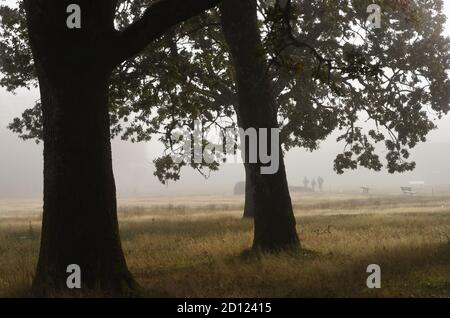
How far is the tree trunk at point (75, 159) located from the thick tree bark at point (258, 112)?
426 centimetres

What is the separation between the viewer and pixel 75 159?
747 cm

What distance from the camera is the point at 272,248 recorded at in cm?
1102

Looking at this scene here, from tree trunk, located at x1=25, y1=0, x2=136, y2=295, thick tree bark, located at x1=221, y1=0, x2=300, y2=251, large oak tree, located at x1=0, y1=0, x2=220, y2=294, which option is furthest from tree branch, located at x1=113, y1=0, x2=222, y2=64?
thick tree bark, located at x1=221, y1=0, x2=300, y2=251

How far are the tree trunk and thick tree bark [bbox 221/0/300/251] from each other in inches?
168

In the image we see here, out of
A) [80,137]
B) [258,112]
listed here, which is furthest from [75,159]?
[258,112]

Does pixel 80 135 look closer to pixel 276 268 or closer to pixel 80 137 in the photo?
pixel 80 137

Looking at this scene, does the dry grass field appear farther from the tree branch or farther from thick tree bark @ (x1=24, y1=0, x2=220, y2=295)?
the tree branch

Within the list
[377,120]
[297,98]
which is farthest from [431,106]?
[297,98]

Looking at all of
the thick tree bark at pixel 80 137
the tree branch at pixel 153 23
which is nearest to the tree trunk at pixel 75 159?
the thick tree bark at pixel 80 137

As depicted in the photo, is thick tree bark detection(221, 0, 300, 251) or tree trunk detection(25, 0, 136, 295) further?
thick tree bark detection(221, 0, 300, 251)

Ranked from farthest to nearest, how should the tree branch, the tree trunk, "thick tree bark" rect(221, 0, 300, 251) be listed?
"thick tree bark" rect(221, 0, 300, 251)
the tree branch
the tree trunk

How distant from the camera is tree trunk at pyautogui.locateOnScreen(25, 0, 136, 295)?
7.47 metres

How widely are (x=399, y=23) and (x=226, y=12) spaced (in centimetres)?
1460
